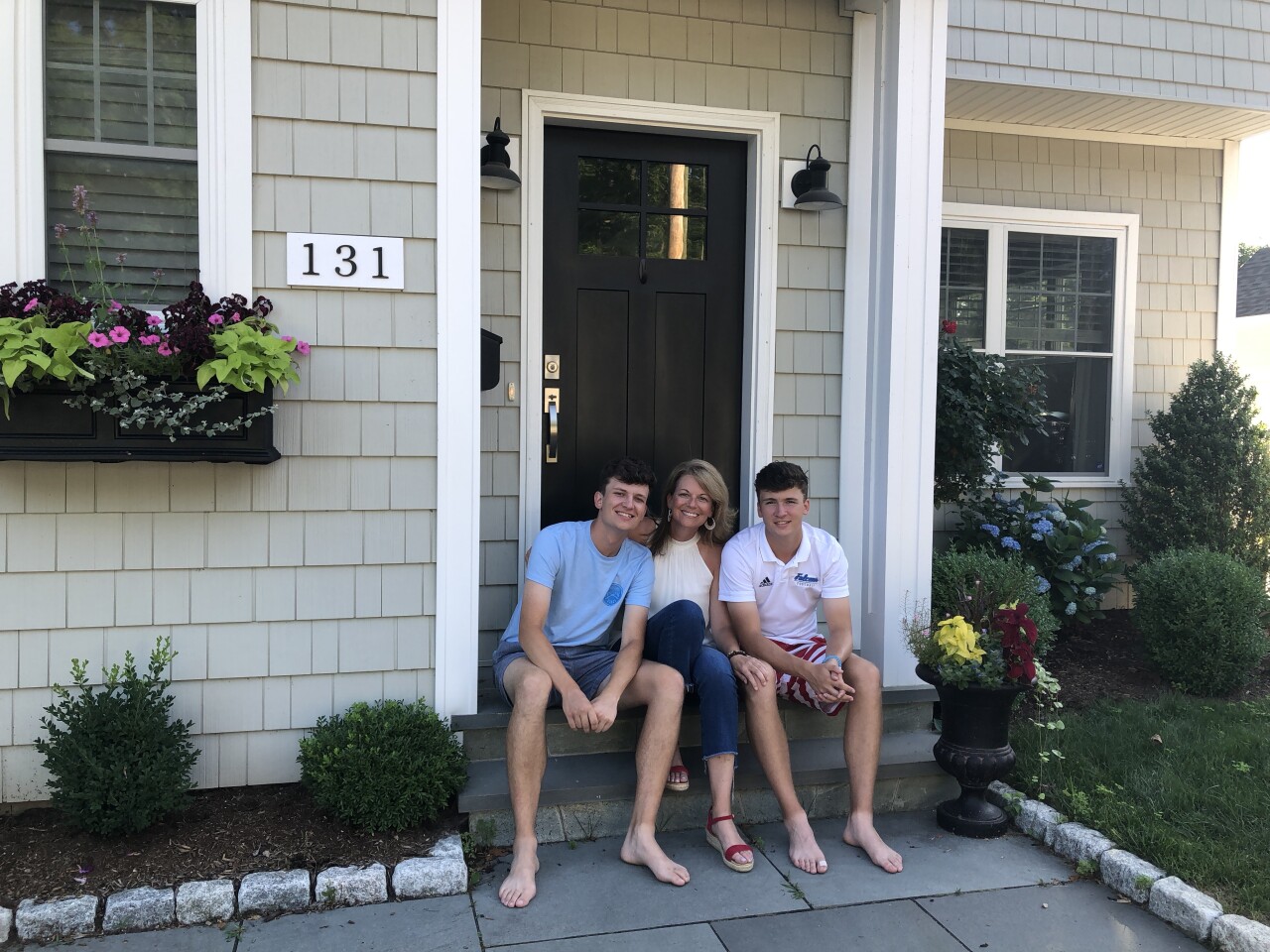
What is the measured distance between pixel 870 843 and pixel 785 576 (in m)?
0.81

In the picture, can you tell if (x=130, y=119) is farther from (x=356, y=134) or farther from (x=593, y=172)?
(x=593, y=172)

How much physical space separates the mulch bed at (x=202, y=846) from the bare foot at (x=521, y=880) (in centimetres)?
27

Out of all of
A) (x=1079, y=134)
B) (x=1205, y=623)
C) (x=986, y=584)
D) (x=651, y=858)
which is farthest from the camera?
(x=1079, y=134)

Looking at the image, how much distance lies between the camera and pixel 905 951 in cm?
232

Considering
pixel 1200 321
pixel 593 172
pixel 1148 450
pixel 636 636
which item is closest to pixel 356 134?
pixel 593 172

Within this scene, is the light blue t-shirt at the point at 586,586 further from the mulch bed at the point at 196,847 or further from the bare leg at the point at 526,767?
the mulch bed at the point at 196,847

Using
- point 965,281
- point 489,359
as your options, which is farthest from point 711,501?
point 965,281

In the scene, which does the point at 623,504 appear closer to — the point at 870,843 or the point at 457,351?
the point at 457,351

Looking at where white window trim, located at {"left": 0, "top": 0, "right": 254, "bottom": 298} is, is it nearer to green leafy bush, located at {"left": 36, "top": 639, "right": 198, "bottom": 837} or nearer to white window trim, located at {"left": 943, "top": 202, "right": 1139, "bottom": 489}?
green leafy bush, located at {"left": 36, "top": 639, "right": 198, "bottom": 837}

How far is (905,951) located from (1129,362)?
4.23 meters

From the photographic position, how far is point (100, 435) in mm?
2621

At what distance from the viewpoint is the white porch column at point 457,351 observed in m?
2.93

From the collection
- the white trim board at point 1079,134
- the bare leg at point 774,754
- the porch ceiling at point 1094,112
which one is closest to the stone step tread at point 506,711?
the bare leg at point 774,754

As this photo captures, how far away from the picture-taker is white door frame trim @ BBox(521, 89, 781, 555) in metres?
3.50
